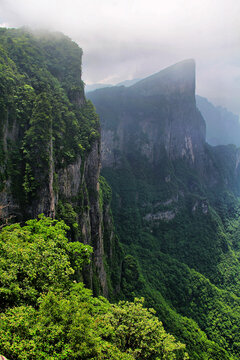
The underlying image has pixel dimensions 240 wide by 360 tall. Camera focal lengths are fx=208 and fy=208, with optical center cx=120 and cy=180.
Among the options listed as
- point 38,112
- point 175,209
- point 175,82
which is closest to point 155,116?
point 175,82

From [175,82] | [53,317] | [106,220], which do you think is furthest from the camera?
[175,82]

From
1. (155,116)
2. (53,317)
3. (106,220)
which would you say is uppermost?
(155,116)

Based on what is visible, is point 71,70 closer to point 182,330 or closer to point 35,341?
point 35,341

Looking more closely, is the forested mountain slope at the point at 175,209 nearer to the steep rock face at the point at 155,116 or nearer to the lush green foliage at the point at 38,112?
the steep rock face at the point at 155,116

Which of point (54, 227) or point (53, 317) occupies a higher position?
point (54, 227)

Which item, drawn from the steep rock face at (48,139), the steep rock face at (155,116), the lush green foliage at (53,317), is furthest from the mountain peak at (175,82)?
the lush green foliage at (53,317)

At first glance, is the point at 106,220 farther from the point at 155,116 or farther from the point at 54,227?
the point at 155,116

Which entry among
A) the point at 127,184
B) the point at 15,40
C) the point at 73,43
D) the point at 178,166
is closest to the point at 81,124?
the point at 15,40
